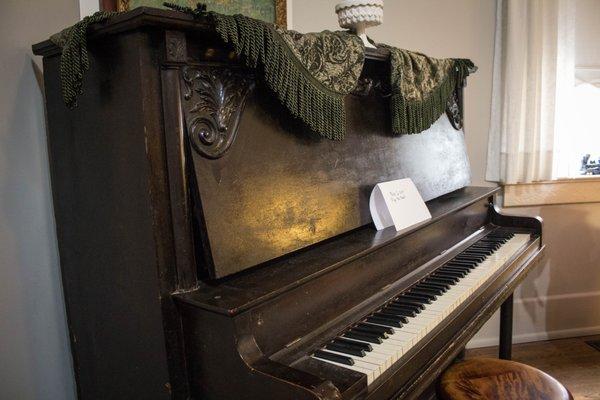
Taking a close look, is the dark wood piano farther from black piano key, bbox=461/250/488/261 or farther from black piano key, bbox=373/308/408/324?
black piano key, bbox=461/250/488/261

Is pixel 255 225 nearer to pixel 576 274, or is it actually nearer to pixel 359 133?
pixel 359 133

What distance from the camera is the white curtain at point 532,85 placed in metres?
2.50

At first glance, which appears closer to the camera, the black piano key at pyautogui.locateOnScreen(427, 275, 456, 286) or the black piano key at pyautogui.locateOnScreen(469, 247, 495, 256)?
the black piano key at pyautogui.locateOnScreen(427, 275, 456, 286)

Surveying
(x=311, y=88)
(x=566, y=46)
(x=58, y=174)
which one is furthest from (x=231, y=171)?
(x=566, y=46)

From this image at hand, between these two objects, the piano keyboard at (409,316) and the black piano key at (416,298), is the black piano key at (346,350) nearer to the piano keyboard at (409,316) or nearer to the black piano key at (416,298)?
the piano keyboard at (409,316)

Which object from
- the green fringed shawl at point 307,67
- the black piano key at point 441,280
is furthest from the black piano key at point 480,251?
the green fringed shawl at point 307,67

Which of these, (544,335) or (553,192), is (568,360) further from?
(553,192)

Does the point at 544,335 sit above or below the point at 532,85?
below

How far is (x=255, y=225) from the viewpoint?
1070 mm

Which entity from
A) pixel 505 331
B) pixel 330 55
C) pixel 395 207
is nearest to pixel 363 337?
pixel 395 207

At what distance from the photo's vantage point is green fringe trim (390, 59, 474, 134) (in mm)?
1490

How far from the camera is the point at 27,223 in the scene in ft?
4.39

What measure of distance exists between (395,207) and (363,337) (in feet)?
1.59

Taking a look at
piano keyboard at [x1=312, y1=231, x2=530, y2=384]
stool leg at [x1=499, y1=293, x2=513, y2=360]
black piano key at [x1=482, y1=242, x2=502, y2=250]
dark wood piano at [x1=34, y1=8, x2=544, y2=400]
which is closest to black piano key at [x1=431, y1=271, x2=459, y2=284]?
piano keyboard at [x1=312, y1=231, x2=530, y2=384]
